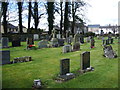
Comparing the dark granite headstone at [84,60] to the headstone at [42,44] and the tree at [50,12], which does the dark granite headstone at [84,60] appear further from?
the tree at [50,12]

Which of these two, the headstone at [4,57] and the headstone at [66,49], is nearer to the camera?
the headstone at [4,57]

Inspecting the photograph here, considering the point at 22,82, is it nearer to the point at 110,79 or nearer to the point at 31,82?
the point at 31,82

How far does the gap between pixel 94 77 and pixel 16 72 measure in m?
3.72

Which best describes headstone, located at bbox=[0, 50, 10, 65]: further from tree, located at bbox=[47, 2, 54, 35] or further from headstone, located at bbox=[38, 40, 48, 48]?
tree, located at bbox=[47, 2, 54, 35]

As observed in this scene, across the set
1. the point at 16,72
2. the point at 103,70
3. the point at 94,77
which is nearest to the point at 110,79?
the point at 94,77

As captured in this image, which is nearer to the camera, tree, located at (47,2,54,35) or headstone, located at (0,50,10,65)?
headstone, located at (0,50,10,65)

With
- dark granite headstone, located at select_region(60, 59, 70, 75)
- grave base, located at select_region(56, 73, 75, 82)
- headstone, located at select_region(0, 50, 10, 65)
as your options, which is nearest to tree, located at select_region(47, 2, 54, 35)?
headstone, located at select_region(0, 50, 10, 65)

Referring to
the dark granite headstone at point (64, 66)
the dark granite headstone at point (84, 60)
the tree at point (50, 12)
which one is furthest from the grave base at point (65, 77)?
the tree at point (50, 12)

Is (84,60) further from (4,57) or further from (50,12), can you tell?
(50,12)

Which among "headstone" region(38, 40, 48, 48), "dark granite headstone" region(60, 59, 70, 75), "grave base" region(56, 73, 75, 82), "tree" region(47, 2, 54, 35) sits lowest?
"grave base" region(56, 73, 75, 82)

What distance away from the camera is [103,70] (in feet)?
25.9

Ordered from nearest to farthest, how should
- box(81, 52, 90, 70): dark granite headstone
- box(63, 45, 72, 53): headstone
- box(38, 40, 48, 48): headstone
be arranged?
box(81, 52, 90, 70): dark granite headstone < box(63, 45, 72, 53): headstone < box(38, 40, 48, 48): headstone

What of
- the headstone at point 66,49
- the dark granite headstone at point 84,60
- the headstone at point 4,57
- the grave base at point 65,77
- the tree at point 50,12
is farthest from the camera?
the tree at point 50,12

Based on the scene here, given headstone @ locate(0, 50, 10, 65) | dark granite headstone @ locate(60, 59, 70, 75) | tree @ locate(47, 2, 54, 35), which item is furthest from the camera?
tree @ locate(47, 2, 54, 35)
